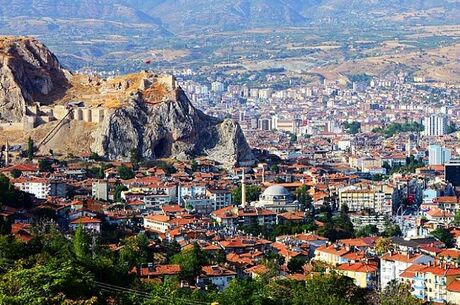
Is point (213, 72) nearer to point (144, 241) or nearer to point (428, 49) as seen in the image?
point (428, 49)

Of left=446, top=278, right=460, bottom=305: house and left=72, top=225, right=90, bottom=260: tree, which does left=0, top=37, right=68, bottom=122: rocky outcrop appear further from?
left=446, top=278, right=460, bottom=305: house

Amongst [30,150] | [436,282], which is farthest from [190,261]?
[30,150]

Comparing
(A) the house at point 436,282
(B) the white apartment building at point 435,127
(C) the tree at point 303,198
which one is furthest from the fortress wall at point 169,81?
(B) the white apartment building at point 435,127

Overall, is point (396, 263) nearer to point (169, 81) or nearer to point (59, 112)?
point (59, 112)

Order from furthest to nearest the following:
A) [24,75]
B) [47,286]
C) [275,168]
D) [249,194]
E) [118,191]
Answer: [24,75]
[275,168]
[249,194]
[118,191]
[47,286]

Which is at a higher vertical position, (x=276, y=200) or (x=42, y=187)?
(x=42, y=187)

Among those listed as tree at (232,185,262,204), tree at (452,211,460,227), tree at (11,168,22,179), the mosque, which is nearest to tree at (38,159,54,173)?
tree at (11,168,22,179)

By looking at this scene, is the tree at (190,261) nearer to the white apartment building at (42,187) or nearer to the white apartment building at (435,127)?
the white apartment building at (42,187)

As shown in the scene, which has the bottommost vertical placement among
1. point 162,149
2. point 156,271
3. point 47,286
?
point 156,271
